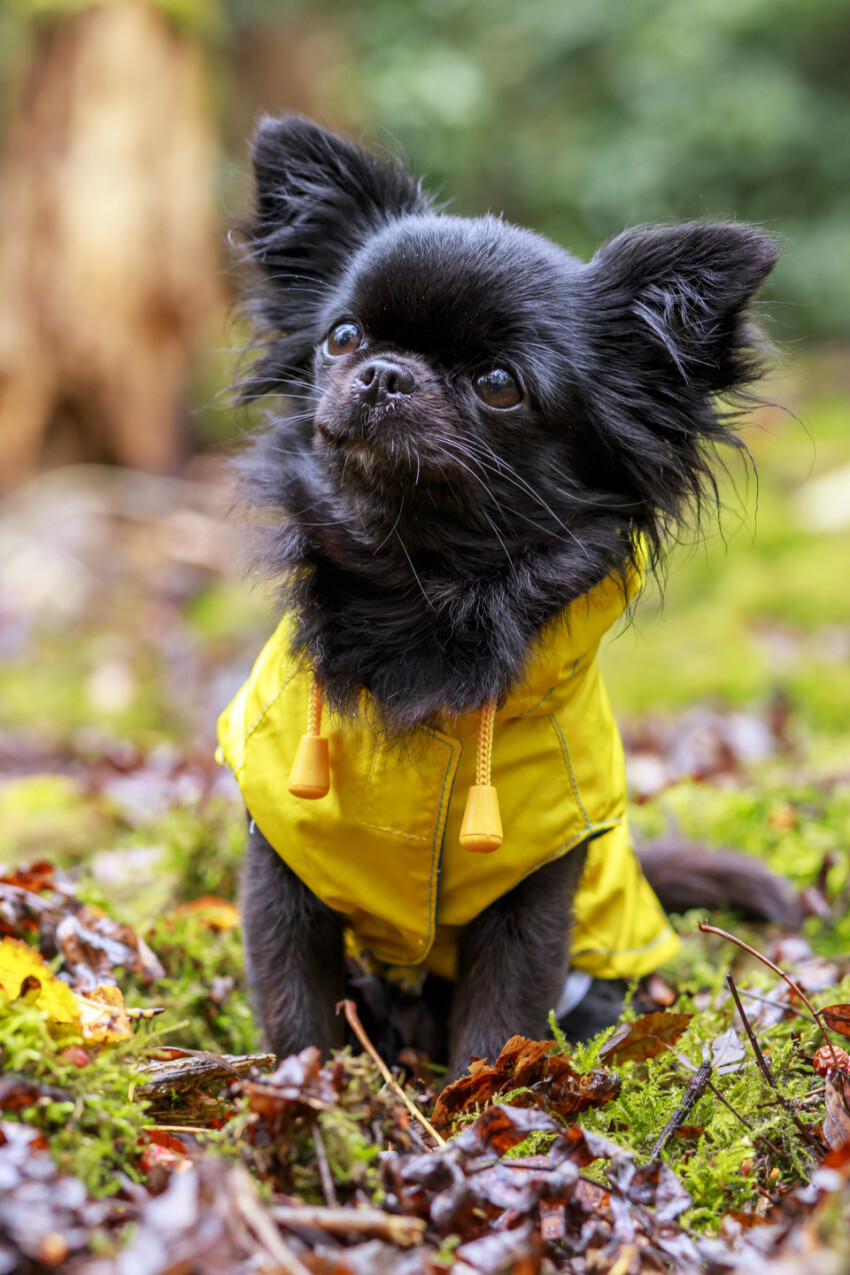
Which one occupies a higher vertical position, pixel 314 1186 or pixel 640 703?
pixel 314 1186

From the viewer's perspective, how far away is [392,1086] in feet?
6.15

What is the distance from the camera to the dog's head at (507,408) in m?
2.34

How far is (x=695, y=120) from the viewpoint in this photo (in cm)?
1038

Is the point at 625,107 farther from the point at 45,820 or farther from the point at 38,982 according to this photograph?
the point at 38,982

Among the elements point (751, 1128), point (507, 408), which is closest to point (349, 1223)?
point (751, 1128)

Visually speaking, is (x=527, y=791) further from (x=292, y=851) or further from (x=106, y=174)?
(x=106, y=174)

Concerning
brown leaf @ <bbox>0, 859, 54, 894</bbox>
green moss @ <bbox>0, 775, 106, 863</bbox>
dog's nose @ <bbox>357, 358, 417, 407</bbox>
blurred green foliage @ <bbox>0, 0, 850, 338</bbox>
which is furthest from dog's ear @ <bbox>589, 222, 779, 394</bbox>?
blurred green foliage @ <bbox>0, 0, 850, 338</bbox>

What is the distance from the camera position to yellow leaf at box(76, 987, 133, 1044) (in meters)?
1.84

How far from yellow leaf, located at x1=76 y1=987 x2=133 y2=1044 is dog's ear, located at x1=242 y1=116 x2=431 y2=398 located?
1644 mm

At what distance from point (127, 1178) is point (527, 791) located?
1088mm

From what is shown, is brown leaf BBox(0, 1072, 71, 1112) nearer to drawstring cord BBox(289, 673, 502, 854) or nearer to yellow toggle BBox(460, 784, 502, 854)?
drawstring cord BBox(289, 673, 502, 854)

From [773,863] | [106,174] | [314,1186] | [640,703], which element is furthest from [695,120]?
[314,1186]

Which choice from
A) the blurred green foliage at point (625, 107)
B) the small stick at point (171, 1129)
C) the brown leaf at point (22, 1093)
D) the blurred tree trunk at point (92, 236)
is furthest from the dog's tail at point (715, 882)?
the blurred green foliage at point (625, 107)

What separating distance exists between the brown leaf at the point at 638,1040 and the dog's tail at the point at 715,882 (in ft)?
3.67
